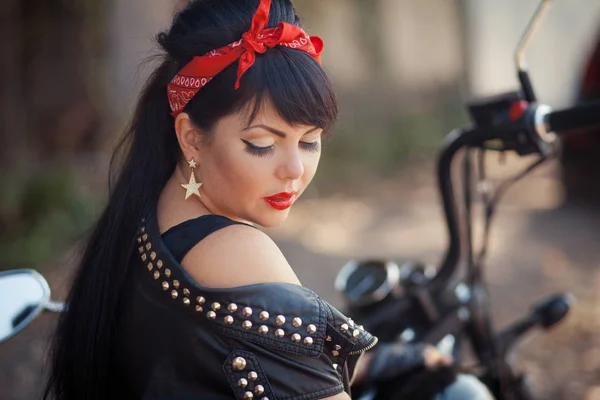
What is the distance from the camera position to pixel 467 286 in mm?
2426

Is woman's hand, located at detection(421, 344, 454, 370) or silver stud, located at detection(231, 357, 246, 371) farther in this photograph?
woman's hand, located at detection(421, 344, 454, 370)

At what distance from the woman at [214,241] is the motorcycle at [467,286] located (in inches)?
28.2

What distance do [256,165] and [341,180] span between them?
24.5ft

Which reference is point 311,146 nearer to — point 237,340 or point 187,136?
point 187,136

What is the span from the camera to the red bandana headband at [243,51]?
146cm

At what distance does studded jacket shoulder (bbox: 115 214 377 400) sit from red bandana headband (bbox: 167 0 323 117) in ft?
1.15

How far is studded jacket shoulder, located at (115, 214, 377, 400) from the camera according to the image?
134 centimetres

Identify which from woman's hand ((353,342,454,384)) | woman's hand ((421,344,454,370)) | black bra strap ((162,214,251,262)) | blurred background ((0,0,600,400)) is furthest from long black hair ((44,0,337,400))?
blurred background ((0,0,600,400))

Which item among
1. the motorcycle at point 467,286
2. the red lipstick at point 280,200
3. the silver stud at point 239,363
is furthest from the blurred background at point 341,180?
the silver stud at point 239,363

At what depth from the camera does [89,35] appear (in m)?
7.12

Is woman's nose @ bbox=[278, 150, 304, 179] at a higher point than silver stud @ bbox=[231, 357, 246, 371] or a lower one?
higher

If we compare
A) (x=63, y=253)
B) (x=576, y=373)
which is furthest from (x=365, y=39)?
Answer: (x=576, y=373)

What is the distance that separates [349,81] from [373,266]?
899 cm

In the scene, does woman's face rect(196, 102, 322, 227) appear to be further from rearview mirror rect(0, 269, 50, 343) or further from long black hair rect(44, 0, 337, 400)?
rearview mirror rect(0, 269, 50, 343)
